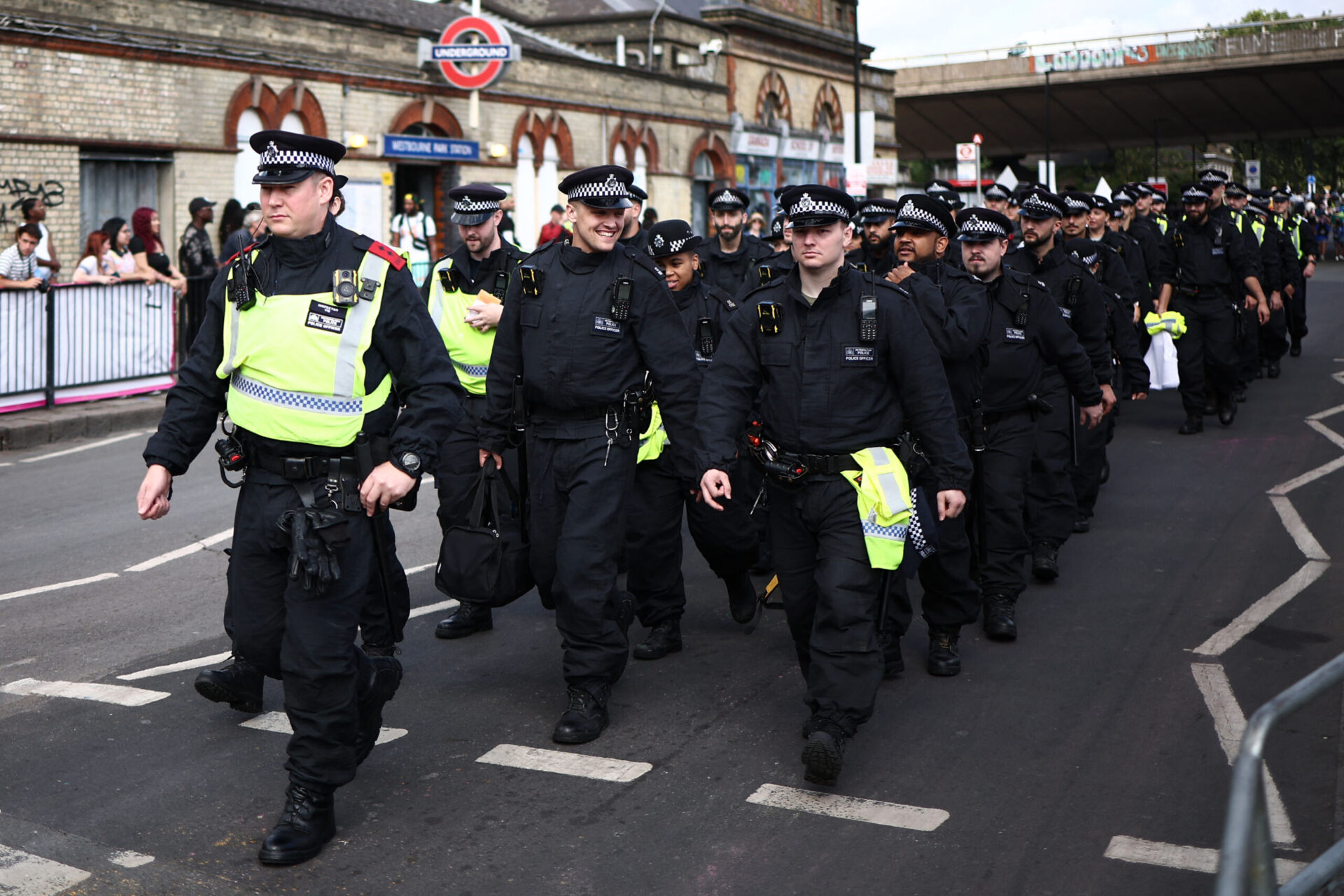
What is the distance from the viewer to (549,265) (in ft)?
19.3

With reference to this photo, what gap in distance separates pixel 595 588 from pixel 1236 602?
374 cm

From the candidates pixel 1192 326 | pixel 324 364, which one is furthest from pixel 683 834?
pixel 1192 326

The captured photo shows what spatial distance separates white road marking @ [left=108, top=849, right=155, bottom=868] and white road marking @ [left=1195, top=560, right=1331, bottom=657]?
4591mm

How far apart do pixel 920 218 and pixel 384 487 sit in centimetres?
332

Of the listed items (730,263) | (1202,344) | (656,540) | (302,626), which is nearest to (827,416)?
(656,540)

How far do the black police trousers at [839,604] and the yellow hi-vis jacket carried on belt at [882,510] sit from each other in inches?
1.4

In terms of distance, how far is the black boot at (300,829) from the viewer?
433cm

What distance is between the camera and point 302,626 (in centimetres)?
450

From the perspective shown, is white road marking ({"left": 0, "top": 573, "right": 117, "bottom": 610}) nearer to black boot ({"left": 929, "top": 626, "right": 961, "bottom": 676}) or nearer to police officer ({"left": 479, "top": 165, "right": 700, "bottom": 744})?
police officer ({"left": 479, "top": 165, "right": 700, "bottom": 744})

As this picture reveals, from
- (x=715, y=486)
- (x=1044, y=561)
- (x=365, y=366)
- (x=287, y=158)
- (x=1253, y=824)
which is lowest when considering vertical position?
(x=1044, y=561)

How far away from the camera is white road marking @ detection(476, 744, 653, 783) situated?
5.09 m

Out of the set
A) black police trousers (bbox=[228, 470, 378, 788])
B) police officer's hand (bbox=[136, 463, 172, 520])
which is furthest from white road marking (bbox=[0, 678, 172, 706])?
police officer's hand (bbox=[136, 463, 172, 520])

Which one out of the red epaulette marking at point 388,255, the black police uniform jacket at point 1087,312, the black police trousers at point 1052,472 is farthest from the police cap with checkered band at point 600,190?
the black police uniform jacket at point 1087,312

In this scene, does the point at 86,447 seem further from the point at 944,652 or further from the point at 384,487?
the point at 384,487
